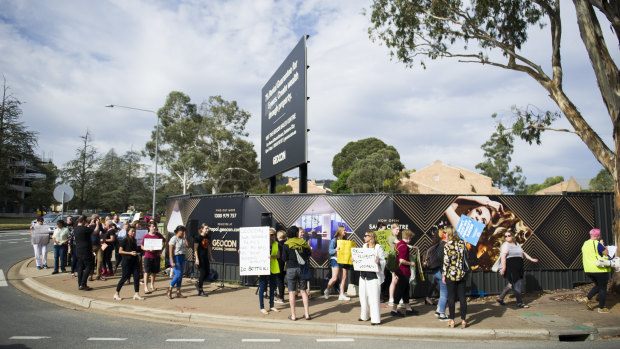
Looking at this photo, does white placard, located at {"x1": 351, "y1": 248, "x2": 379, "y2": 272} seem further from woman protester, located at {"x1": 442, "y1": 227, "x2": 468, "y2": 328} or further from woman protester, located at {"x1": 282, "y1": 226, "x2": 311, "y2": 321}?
woman protester, located at {"x1": 442, "y1": 227, "x2": 468, "y2": 328}

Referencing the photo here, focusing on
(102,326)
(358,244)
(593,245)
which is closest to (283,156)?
(358,244)

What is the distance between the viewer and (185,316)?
7.76 meters

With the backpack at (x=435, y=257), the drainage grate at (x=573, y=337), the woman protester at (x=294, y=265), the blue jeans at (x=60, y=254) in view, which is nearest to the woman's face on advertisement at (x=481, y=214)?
the backpack at (x=435, y=257)

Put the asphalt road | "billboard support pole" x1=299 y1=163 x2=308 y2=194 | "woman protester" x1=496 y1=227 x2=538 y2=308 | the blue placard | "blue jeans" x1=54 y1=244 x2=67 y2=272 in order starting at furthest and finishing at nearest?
"blue jeans" x1=54 y1=244 x2=67 y2=272, "billboard support pole" x1=299 y1=163 x2=308 y2=194, the blue placard, "woman protester" x1=496 y1=227 x2=538 y2=308, the asphalt road

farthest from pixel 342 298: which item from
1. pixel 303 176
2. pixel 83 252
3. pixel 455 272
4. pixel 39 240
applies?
pixel 39 240

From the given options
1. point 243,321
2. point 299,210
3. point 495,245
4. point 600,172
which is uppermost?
point 600,172

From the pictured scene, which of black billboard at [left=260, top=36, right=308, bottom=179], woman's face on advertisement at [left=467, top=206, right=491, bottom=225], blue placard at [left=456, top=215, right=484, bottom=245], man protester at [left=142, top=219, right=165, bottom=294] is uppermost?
black billboard at [left=260, top=36, right=308, bottom=179]

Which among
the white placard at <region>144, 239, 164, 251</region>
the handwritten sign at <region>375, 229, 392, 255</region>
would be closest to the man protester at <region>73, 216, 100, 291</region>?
the white placard at <region>144, 239, 164, 251</region>

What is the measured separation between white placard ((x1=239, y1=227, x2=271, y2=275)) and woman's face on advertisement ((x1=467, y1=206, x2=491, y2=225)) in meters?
5.45

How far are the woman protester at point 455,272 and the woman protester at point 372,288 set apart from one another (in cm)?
115

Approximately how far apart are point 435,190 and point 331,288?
4859 centimetres

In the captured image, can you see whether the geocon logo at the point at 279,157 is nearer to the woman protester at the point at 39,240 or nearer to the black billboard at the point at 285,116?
the black billboard at the point at 285,116

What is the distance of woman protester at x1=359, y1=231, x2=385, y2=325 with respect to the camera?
282 inches

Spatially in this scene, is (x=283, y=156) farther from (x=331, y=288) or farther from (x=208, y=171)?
(x=208, y=171)
